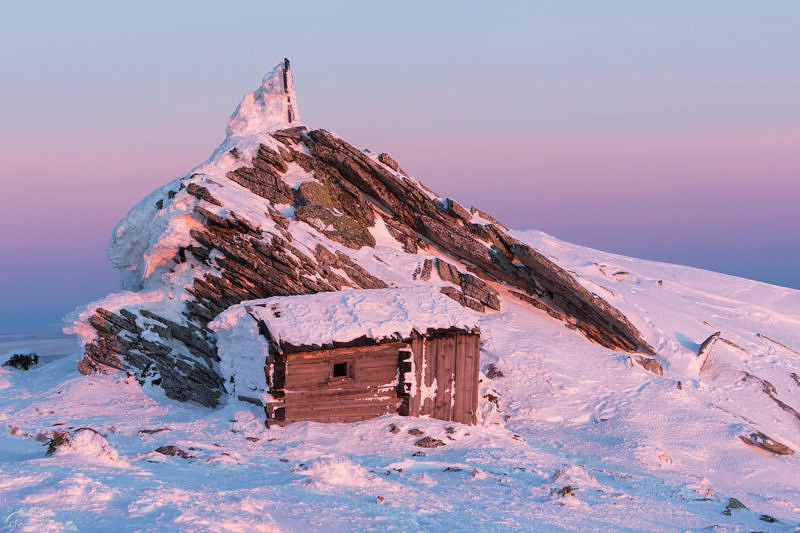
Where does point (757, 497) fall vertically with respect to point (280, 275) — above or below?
below

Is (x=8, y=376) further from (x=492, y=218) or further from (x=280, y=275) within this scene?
(x=492, y=218)

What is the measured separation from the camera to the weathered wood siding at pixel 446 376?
18984 millimetres

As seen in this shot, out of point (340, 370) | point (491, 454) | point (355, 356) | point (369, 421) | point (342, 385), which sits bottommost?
point (491, 454)

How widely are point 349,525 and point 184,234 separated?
17.0 m

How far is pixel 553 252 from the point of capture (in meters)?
43.1

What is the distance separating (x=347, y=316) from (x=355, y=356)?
122cm

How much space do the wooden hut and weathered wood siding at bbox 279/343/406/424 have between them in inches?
1.1

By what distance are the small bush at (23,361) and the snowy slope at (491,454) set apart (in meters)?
1.91

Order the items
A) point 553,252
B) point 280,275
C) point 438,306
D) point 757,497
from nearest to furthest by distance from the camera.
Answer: point 757,497, point 438,306, point 280,275, point 553,252

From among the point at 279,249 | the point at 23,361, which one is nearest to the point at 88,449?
the point at 279,249

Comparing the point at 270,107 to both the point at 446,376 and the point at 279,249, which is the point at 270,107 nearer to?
the point at 279,249

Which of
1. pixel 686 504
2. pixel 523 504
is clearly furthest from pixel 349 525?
pixel 686 504

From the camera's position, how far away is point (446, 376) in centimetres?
1931

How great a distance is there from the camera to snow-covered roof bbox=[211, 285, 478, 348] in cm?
1786
